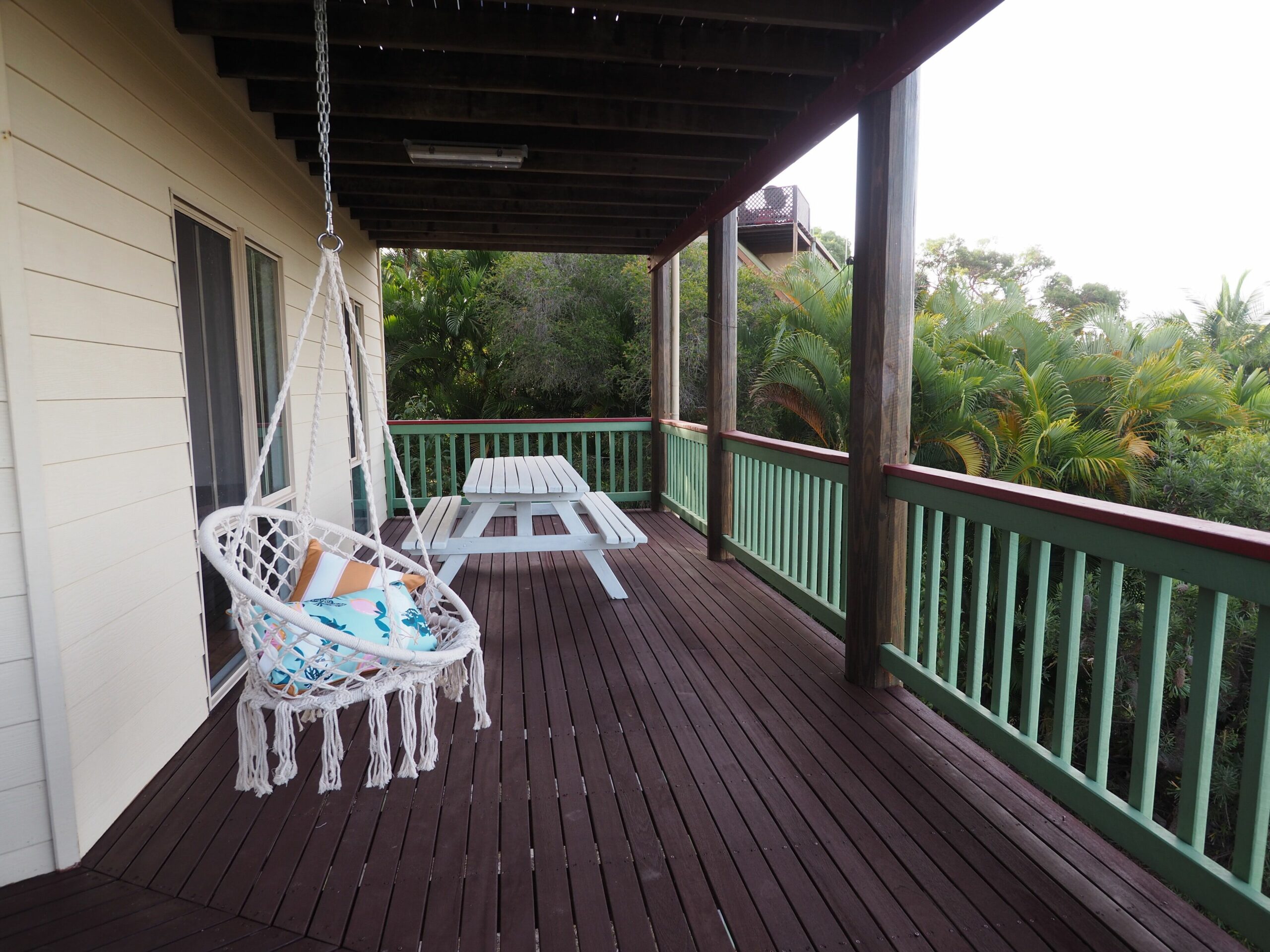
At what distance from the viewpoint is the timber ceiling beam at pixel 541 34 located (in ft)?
8.91

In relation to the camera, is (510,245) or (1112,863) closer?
(1112,863)

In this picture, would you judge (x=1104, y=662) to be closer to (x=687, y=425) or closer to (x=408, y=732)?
(x=408, y=732)

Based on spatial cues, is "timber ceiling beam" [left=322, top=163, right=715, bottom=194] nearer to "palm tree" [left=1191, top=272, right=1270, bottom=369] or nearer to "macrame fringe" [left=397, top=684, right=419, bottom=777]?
"macrame fringe" [left=397, top=684, right=419, bottom=777]

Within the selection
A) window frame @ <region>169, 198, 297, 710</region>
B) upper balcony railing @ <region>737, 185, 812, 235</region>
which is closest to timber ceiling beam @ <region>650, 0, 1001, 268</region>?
window frame @ <region>169, 198, 297, 710</region>

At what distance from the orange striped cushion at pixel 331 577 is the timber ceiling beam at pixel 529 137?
7.71ft

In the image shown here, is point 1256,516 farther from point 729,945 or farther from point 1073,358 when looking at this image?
point 729,945

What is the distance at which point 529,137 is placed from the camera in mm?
4059

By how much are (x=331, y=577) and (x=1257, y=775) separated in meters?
2.38

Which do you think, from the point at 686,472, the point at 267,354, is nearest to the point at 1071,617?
the point at 267,354

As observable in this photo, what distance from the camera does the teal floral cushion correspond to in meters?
1.95

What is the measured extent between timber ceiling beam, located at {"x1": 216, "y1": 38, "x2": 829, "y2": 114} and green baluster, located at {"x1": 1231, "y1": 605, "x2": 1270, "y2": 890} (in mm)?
2726

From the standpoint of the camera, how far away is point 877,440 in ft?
9.79

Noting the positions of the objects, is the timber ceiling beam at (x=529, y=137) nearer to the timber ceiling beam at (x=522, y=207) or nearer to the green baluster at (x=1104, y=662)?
the timber ceiling beam at (x=522, y=207)

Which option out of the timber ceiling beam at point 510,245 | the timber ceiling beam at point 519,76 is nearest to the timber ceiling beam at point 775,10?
the timber ceiling beam at point 519,76
